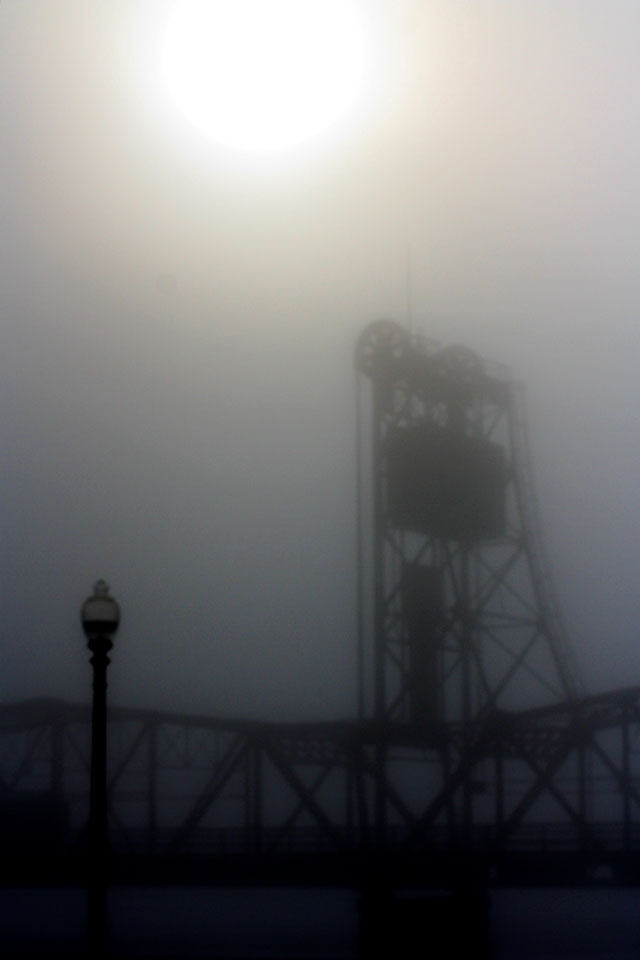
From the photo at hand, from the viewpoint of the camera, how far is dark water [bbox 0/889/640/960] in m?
26.8

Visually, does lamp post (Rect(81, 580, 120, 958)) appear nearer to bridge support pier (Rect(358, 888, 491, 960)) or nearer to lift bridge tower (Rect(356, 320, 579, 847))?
lift bridge tower (Rect(356, 320, 579, 847))

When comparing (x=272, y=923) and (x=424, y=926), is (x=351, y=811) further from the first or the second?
(x=272, y=923)

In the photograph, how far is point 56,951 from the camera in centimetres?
2812

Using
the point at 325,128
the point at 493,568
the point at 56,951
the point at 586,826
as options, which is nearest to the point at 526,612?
the point at 493,568

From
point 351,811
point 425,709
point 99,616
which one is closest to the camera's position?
point 99,616

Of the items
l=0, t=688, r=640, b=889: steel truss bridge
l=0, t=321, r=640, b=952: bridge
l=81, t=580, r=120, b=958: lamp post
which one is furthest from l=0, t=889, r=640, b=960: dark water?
l=81, t=580, r=120, b=958: lamp post

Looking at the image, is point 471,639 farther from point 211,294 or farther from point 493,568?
point 211,294

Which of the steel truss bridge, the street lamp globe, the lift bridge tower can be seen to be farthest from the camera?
the lift bridge tower

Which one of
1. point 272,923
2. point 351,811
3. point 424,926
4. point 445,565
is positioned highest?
point 445,565

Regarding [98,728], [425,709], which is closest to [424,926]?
[425,709]

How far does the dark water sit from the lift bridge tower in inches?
195

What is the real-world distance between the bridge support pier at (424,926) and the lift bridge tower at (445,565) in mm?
987

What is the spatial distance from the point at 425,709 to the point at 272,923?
9.31 meters

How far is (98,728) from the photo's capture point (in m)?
11.3
